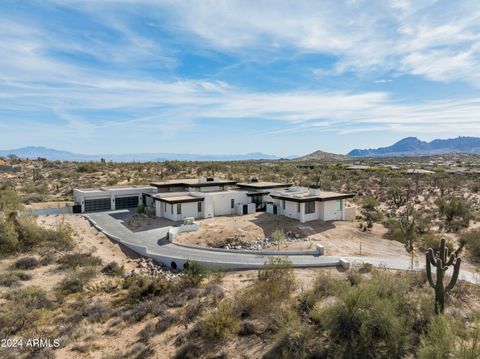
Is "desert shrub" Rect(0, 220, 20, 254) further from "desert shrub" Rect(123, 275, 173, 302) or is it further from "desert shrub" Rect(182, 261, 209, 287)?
"desert shrub" Rect(182, 261, 209, 287)

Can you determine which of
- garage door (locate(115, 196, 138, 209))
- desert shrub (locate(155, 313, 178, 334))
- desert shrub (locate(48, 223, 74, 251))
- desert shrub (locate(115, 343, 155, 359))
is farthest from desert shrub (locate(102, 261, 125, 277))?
garage door (locate(115, 196, 138, 209))

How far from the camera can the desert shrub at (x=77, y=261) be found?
22406 mm

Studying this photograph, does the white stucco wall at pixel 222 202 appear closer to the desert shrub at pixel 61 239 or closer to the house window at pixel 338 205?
the house window at pixel 338 205

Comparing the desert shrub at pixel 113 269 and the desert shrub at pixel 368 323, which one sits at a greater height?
the desert shrub at pixel 368 323

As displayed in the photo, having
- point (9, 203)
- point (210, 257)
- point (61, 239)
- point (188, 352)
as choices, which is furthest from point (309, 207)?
point (9, 203)

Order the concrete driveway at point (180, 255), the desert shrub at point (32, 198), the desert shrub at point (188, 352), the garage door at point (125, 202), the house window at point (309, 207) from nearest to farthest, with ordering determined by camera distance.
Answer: the desert shrub at point (188, 352), the concrete driveway at point (180, 255), the house window at point (309, 207), the garage door at point (125, 202), the desert shrub at point (32, 198)

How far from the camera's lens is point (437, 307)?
42.4 ft

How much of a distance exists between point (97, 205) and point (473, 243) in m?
38.5

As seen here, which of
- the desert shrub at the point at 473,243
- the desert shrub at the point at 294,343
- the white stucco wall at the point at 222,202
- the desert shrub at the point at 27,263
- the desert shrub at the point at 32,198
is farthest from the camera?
the desert shrub at the point at 32,198

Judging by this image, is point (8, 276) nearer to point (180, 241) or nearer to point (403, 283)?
point (180, 241)

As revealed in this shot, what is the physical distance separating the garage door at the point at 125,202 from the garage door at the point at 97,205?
1051mm

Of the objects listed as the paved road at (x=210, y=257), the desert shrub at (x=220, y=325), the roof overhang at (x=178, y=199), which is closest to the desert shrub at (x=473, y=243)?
the paved road at (x=210, y=257)

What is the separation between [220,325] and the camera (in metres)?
13.7

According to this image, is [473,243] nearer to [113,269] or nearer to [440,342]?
[440,342]
